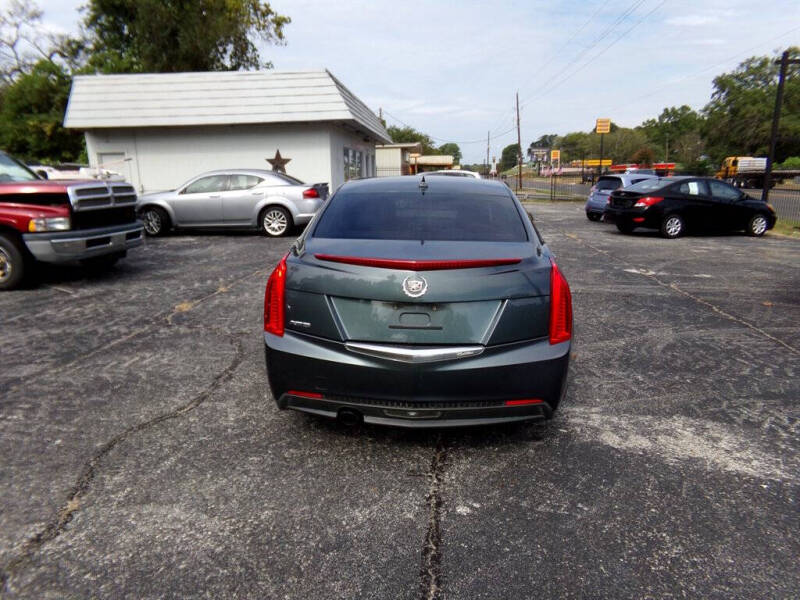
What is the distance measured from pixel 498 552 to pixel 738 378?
3231mm

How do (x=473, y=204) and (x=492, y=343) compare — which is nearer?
Answer: (x=492, y=343)

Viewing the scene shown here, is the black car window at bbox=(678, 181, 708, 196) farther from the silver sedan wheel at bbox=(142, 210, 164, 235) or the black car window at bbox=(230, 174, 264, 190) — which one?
the silver sedan wheel at bbox=(142, 210, 164, 235)

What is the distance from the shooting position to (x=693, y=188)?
14.7 metres

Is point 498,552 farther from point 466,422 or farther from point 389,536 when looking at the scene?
point 466,422

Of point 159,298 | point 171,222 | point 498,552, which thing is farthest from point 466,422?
point 171,222

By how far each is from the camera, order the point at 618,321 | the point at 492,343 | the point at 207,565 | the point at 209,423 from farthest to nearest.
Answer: the point at 618,321
the point at 209,423
the point at 492,343
the point at 207,565

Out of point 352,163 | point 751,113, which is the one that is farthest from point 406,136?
point 352,163

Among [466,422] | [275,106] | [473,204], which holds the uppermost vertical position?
[275,106]

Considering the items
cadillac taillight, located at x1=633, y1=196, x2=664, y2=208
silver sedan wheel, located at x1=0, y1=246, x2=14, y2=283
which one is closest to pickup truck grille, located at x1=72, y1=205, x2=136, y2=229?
silver sedan wheel, located at x1=0, y1=246, x2=14, y2=283

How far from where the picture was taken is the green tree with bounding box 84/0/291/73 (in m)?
34.4

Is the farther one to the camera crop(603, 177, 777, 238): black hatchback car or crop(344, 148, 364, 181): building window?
crop(344, 148, 364, 181): building window

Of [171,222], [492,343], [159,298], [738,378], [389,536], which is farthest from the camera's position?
[171,222]

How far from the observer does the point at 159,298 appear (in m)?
7.37

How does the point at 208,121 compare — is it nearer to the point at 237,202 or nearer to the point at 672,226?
the point at 237,202
